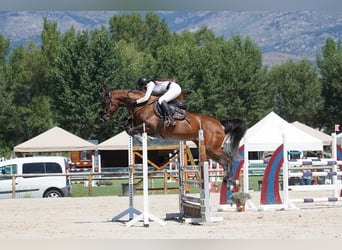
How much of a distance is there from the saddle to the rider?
0.21 ft

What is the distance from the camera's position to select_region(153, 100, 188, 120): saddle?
35.8 feet

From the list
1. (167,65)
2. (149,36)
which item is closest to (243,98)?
(167,65)

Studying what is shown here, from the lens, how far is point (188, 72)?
43406 mm

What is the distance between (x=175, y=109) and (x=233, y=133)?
3.64 feet

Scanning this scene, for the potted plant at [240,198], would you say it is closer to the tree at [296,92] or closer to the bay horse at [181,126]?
the bay horse at [181,126]

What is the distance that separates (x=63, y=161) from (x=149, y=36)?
4877 centimetres

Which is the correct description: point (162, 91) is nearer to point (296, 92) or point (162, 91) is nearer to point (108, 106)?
point (108, 106)

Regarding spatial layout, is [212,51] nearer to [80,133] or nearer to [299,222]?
[80,133]

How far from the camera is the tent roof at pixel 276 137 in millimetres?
23344

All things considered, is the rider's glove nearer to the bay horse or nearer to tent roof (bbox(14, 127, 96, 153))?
the bay horse

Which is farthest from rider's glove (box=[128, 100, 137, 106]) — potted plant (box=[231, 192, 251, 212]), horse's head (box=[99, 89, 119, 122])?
potted plant (box=[231, 192, 251, 212])

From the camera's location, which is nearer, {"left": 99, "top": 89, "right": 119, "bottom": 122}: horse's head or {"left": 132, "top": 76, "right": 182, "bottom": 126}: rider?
{"left": 132, "top": 76, "right": 182, "bottom": 126}: rider

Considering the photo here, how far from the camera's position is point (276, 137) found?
24062 millimetres

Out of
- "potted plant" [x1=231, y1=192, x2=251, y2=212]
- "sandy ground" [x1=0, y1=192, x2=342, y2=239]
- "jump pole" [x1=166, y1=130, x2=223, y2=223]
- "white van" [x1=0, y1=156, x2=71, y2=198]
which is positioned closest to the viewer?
"sandy ground" [x1=0, y1=192, x2=342, y2=239]
